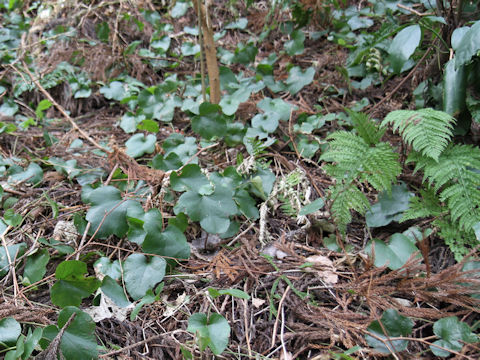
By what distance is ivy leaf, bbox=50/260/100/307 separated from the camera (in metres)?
1.18

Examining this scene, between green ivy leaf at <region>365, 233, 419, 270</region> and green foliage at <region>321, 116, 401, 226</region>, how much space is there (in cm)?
15

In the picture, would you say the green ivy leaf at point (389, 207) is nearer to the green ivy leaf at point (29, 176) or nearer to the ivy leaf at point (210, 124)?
the ivy leaf at point (210, 124)

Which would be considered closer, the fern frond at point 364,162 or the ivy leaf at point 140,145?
the fern frond at point 364,162

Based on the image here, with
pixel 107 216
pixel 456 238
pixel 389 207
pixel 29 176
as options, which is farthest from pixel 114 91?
pixel 456 238

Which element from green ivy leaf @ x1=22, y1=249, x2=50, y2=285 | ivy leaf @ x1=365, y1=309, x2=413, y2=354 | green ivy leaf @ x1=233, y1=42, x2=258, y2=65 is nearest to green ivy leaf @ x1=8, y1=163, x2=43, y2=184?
green ivy leaf @ x1=22, y1=249, x2=50, y2=285

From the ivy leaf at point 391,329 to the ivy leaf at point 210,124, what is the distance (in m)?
1.19

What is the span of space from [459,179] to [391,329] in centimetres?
65

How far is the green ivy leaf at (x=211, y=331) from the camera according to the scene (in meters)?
1.02

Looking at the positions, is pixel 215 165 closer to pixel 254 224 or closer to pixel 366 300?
pixel 254 224

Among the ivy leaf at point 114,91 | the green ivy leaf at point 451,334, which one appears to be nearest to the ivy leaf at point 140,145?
the ivy leaf at point 114,91

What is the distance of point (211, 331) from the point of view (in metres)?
1.07

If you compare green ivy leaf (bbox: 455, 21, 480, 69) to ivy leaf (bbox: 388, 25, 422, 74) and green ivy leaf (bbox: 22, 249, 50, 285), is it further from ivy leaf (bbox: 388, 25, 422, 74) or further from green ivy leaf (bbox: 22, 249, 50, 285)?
green ivy leaf (bbox: 22, 249, 50, 285)

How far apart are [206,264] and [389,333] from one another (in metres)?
0.65

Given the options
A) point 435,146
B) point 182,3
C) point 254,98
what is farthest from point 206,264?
point 182,3
